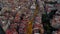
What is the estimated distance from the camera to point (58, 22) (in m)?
15.5

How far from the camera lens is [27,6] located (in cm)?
1678

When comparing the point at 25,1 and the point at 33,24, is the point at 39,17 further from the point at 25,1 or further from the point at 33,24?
the point at 25,1

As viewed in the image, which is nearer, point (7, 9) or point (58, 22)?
point (58, 22)

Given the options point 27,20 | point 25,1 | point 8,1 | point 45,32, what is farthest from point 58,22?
point 8,1

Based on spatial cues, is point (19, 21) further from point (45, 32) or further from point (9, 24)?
point (45, 32)

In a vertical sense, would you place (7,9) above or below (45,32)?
above

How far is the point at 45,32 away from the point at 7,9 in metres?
3.95

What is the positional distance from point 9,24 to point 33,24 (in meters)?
1.98

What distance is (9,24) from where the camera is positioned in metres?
15.5

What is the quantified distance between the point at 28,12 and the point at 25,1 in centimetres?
136

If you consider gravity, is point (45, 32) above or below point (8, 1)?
below

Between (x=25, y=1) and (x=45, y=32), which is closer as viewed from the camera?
(x=45, y=32)

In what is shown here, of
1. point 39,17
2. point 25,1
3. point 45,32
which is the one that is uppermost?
point 25,1

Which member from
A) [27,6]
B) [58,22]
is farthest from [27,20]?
[58,22]
